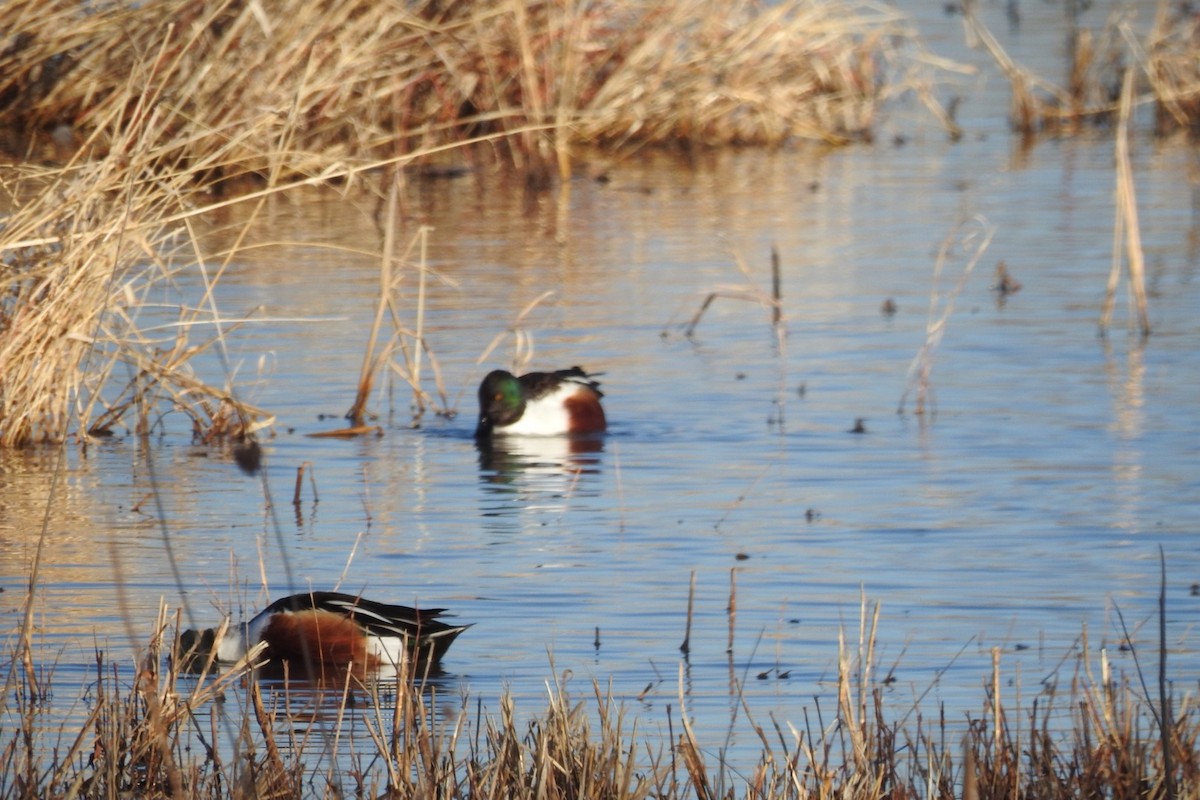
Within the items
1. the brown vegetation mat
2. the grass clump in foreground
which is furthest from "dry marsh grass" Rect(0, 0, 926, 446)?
the grass clump in foreground

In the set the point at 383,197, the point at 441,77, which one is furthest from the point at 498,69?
the point at 383,197

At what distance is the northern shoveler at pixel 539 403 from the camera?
403 inches

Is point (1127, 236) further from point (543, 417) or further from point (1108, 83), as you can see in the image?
point (1108, 83)

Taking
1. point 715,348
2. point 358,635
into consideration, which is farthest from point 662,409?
point 358,635

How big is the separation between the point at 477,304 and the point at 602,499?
466 cm

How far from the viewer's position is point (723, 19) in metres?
20.2

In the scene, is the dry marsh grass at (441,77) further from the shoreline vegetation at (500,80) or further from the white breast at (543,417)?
the white breast at (543,417)

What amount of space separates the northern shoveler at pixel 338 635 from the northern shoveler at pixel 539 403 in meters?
4.27

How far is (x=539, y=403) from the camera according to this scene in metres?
10.4

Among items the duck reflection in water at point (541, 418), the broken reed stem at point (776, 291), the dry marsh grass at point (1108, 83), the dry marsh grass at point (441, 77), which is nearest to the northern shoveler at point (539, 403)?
the duck reflection in water at point (541, 418)

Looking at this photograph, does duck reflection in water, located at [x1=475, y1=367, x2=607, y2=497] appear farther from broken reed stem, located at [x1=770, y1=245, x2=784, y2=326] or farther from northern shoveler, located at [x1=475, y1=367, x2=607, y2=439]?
broken reed stem, located at [x1=770, y1=245, x2=784, y2=326]

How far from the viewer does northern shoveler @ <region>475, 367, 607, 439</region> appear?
10.2 m

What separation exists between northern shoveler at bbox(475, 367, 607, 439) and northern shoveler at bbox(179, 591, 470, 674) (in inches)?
168

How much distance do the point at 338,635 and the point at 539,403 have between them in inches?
177
